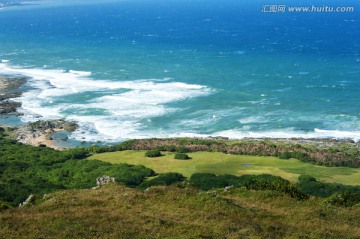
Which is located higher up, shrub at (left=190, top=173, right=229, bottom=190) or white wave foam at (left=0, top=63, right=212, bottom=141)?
shrub at (left=190, top=173, right=229, bottom=190)

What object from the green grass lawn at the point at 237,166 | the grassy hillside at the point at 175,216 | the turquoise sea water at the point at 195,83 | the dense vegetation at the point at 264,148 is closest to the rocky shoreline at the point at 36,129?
the turquoise sea water at the point at 195,83

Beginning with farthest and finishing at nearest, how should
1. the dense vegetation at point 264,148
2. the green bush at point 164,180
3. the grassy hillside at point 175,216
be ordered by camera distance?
the dense vegetation at point 264,148, the green bush at point 164,180, the grassy hillside at point 175,216

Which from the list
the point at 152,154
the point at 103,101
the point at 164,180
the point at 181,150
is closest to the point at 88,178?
the point at 164,180

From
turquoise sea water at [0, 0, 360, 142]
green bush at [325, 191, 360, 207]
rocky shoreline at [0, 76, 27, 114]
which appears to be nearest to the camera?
green bush at [325, 191, 360, 207]

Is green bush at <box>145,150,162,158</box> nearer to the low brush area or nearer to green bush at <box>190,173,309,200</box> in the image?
the low brush area

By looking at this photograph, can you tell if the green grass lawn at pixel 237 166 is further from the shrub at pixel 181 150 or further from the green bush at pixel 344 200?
the green bush at pixel 344 200

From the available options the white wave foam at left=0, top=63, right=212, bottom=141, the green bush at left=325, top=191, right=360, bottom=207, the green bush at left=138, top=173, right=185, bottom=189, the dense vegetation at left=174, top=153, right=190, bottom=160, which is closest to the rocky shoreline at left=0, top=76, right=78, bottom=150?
the white wave foam at left=0, top=63, right=212, bottom=141
